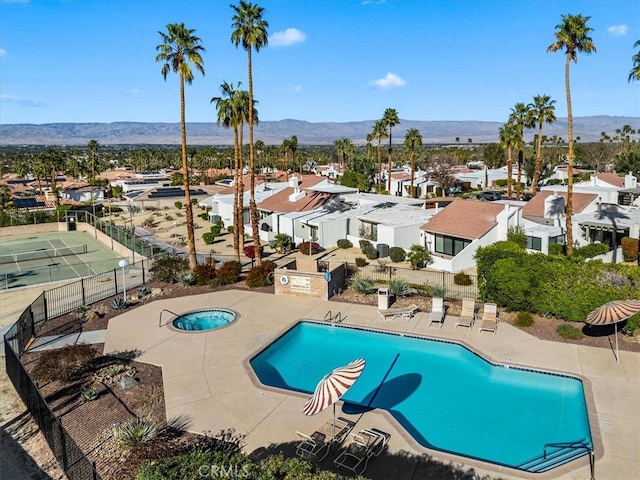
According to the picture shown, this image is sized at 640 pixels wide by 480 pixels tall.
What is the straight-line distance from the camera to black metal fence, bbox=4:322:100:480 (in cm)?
1128

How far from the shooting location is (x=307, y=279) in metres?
25.8

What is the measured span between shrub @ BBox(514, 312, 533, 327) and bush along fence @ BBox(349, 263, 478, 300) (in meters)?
4.00

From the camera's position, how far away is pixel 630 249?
32.7 m

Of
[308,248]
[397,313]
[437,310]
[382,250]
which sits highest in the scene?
[382,250]

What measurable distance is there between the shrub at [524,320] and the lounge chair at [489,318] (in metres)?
0.95

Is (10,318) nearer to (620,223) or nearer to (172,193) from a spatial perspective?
(620,223)

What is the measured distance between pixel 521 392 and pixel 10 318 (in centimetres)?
2390

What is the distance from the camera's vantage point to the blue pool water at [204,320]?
2289 centimetres

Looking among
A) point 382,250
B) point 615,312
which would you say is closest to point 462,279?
point 382,250

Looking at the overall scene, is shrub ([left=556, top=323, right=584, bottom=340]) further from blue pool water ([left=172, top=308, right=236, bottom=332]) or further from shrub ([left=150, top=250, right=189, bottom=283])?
shrub ([left=150, top=250, right=189, bottom=283])

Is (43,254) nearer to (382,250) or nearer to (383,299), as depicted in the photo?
(382,250)

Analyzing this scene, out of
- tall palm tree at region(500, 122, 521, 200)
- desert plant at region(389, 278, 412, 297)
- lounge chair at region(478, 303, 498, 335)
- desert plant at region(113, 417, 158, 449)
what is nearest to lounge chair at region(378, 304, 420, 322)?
desert plant at region(389, 278, 412, 297)

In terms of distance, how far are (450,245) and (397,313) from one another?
12.5 m

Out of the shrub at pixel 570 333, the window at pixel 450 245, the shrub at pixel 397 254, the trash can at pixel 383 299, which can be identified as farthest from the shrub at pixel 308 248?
the shrub at pixel 570 333
